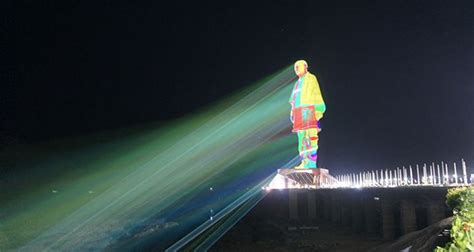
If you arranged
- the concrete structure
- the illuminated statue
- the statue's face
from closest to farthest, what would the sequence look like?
the concrete structure
the illuminated statue
the statue's face

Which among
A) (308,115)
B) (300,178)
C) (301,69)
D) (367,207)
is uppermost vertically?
(301,69)

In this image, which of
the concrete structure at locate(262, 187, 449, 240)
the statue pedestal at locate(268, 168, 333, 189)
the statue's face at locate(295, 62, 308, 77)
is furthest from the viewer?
the statue's face at locate(295, 62, 308, 77)

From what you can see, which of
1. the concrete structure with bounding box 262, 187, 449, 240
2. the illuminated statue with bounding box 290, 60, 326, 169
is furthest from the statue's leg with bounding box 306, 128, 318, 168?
the concrete structure with bounding box 262, 187, 449, 240

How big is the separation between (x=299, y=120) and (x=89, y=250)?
126ft

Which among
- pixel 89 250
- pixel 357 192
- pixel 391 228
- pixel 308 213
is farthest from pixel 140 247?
pixel 391 228

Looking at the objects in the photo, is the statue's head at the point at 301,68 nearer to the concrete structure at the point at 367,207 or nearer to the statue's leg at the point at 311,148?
the statue's leg at the point at 311,148

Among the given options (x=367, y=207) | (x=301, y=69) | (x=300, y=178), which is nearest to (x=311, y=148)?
(x=300, y=178)

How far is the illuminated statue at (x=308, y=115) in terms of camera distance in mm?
68188

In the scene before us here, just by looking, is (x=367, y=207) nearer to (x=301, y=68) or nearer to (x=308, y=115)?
(x=308, y=115)

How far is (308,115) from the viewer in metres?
68.9

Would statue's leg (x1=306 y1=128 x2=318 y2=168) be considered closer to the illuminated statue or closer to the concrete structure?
the illuminated statue

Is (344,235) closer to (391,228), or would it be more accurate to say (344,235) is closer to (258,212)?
(391,228)

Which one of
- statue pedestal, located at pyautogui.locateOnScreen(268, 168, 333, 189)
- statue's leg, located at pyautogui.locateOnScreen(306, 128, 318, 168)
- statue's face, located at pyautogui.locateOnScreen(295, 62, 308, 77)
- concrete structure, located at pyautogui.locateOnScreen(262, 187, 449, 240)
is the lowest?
concrete structure, located at pyautogui.locateOnScreen(262, 187, 449, 240)

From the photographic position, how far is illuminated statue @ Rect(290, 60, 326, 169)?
68188mm
